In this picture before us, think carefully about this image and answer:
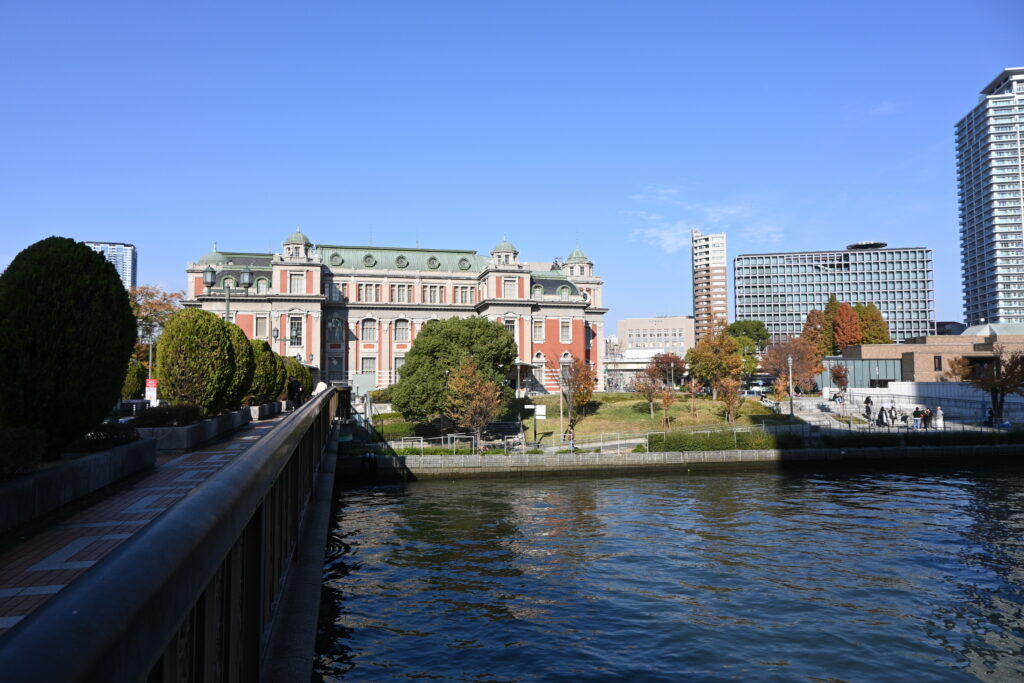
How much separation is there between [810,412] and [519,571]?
52.2 metres

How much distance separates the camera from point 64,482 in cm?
1027

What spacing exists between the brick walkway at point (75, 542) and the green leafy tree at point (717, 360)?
5769 cm

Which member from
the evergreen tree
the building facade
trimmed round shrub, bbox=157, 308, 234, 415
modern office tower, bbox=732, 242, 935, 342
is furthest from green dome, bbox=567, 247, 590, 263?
modern office tower, bbox=732, 242, 935, 342

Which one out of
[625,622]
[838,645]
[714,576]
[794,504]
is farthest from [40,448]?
[794,504]

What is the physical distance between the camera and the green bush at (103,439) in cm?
1338

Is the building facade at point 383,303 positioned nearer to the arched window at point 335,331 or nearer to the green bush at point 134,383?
the arched window at point 335,331

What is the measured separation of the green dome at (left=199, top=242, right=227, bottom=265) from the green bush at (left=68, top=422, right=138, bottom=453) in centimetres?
6807

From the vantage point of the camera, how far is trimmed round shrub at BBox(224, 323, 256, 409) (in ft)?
86.2

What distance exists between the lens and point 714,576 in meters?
18.6

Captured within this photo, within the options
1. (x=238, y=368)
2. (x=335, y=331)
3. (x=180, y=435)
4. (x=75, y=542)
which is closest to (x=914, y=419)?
(x=238, y=368)

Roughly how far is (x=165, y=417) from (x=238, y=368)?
807cm

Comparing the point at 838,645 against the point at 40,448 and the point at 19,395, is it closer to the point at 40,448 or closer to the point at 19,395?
the point at 40,448

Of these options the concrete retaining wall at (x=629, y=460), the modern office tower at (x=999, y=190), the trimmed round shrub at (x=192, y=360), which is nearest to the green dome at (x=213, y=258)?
the concrete retaining wall at (x=629, y=460)

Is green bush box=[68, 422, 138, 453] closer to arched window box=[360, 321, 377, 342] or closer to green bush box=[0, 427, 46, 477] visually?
green bush box=[0, 427, 46, 477]
